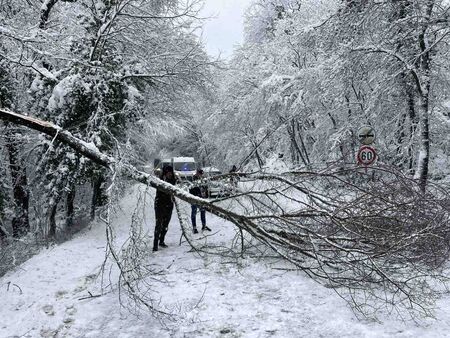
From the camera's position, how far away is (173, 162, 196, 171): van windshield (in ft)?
79.7

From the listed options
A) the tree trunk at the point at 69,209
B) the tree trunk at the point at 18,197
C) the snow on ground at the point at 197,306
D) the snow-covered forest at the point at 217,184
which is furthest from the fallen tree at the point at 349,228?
the tree trunk at the point at 18,197

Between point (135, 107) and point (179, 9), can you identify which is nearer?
point (135, 107)

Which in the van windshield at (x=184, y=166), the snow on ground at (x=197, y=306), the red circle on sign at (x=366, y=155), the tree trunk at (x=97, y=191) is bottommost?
the snow on ground at (x=197, y=306)

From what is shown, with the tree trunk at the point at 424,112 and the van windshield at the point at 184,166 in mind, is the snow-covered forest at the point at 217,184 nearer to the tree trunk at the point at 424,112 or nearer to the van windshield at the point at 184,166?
the tree trunk at the point at 424,112

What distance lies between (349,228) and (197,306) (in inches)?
97.3

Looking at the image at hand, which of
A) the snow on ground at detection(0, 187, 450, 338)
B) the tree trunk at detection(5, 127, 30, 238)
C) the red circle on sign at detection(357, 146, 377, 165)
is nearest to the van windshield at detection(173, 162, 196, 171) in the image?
the tree trunk at detection(5, 127, 30, 238)

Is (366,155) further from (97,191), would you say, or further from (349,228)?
(97,191)

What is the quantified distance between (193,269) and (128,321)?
231 cm

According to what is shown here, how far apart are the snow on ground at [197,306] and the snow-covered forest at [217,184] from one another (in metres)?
0.04

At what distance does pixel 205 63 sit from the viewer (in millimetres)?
15367

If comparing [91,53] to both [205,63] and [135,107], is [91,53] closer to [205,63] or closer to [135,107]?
[135,107]

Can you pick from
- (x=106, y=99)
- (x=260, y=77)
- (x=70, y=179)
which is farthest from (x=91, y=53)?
(x=260, y=77)

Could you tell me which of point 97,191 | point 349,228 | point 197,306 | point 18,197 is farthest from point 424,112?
point 18,197

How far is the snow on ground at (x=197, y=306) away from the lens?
18.2 feet
